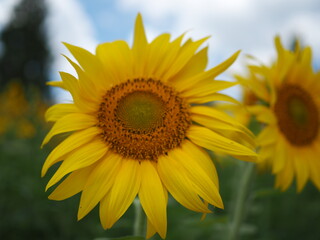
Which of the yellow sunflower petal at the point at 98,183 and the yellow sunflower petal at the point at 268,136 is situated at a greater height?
the yellow sunflower petal at the point at 268,136

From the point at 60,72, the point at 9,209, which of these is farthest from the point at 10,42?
the point at 60,72

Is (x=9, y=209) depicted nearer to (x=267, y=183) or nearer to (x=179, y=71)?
(x=179, y=71)

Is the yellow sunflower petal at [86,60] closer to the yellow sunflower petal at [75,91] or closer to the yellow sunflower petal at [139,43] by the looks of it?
the yellow sunflower petal at [75,91]

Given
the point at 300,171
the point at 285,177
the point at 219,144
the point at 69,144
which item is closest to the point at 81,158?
the point at 69,144

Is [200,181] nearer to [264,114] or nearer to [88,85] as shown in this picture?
[88,85]

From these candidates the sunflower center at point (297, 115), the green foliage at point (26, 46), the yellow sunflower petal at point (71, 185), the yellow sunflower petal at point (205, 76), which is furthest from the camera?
the green foliage at point (26, 46)

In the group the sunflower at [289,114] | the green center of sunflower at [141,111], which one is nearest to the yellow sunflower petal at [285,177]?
the sunflower at [289,114]
